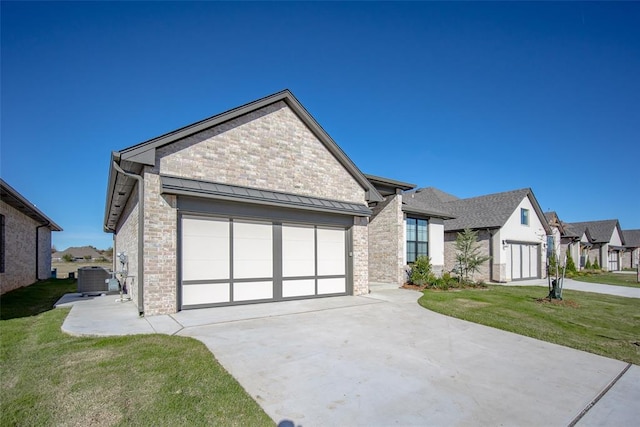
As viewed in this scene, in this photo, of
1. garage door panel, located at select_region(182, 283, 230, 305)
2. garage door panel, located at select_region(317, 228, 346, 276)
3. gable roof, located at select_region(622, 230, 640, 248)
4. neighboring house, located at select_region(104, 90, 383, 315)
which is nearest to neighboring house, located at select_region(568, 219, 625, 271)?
gable roof, located at select_region(622, 230, 640, 248)

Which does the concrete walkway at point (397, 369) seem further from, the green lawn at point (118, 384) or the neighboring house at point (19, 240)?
the neighboring house at point (19, 240)

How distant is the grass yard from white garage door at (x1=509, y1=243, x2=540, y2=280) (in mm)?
8399

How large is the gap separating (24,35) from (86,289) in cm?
945

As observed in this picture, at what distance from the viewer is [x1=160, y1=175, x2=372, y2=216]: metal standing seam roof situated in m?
8.69

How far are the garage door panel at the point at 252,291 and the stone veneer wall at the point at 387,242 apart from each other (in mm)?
7938

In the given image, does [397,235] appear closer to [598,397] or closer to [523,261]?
[598,397]

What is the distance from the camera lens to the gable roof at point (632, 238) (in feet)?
146

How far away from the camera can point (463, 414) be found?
3764 mm

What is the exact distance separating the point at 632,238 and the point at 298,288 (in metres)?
58.9

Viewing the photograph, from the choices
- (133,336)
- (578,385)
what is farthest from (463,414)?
(133,336)

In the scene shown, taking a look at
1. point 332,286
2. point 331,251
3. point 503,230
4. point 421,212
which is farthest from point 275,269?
point 503,230

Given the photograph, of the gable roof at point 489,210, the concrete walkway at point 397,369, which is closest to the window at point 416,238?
the gable roof at point 489,210

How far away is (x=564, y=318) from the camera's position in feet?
30.7

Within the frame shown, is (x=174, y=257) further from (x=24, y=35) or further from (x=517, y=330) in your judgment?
(x=517, y=330)
